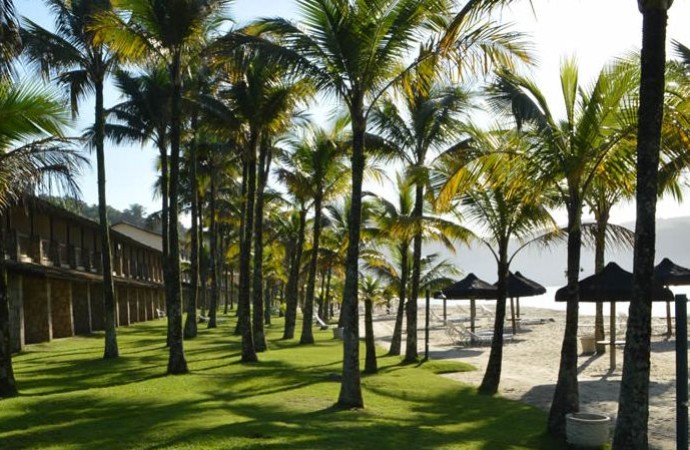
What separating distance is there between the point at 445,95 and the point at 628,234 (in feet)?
19.8

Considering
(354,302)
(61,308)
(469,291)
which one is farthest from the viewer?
(469,291)

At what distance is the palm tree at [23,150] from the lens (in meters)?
10.0

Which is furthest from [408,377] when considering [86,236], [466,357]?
[86,236]

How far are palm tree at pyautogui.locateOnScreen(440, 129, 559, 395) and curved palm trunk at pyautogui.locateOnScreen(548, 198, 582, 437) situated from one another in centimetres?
95

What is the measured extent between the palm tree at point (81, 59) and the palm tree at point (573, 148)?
34.2ft

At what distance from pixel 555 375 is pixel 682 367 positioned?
1032cm

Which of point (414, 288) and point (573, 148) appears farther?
point (414, 288)

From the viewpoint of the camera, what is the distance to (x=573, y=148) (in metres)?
9.77

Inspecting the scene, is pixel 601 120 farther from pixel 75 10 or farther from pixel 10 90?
pixel 75 10

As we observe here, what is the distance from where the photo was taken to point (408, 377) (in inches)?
610

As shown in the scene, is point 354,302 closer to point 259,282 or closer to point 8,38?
point 8,38

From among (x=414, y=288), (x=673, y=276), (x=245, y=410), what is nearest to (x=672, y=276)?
(x=673, y=276)

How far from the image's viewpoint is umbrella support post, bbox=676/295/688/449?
6527 mm

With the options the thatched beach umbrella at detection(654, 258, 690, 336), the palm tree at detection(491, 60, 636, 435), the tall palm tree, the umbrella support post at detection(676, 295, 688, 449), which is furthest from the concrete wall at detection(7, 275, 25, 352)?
the thatched beach umbrella at detection(654, 258, 690, 336)
